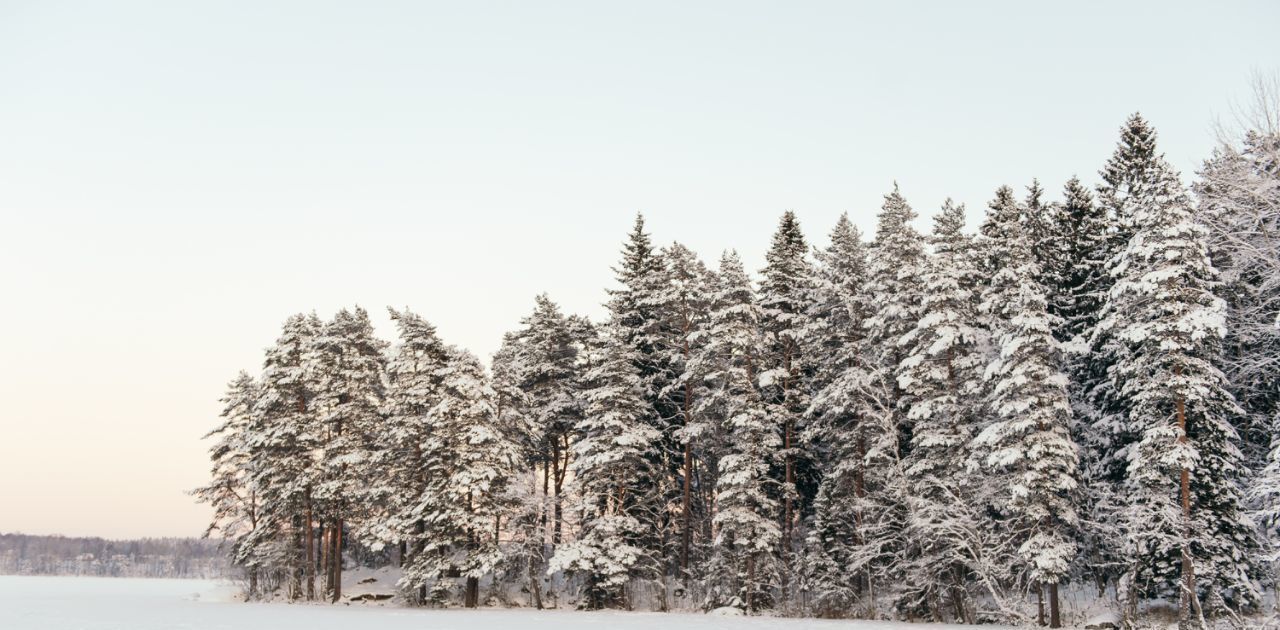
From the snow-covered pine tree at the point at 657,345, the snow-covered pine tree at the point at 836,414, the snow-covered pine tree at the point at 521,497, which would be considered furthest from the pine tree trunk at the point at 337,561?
the snow-covered pine tree at the point at 836,414

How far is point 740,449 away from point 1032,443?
1281cm

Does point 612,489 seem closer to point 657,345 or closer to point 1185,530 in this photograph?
point 657,345

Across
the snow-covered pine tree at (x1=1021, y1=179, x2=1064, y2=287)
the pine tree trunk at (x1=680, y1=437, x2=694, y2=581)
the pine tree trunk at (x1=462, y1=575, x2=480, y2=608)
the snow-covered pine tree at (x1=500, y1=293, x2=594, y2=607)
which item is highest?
the snow-covered pine tree at (x1=1021, y1=179, x2=1064, y2=287)

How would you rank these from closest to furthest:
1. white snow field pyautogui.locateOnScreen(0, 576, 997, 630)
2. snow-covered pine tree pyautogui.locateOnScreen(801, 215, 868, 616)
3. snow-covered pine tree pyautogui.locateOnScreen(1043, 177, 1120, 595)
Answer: white snow field pyautogui.locateOnScreen(0, 576, 997, 630) < snow-covered pine tree pyautogui.locateOnScreen(1043, 177, 1120, 595) < snow-covered pine tree pyautogui.locateOnScreen(801, 215, 868, 616)

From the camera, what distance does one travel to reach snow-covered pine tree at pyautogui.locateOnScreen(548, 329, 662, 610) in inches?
1603

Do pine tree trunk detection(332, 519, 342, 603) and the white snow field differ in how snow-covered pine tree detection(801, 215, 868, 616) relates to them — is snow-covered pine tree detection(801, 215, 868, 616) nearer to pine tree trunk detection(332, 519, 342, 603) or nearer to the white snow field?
the white snow field

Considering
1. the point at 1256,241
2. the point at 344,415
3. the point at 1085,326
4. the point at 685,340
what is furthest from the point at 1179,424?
the point at 344,415

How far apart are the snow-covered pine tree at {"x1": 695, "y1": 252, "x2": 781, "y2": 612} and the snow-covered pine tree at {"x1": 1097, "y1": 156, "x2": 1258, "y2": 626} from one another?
14.6m

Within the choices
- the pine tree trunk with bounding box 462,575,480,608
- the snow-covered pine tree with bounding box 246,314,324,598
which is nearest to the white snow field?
the pine tree trunk with bounding box 462,575,480,608

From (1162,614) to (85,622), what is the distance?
3966 centimetres

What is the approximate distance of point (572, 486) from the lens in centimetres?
4269

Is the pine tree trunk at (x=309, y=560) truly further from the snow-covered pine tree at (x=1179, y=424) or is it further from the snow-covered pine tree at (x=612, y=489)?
the snow-covered pine tree at (x=1179, y=424)

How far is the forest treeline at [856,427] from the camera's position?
29.9m

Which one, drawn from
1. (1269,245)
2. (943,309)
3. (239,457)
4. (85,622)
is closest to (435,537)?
(85,622)
